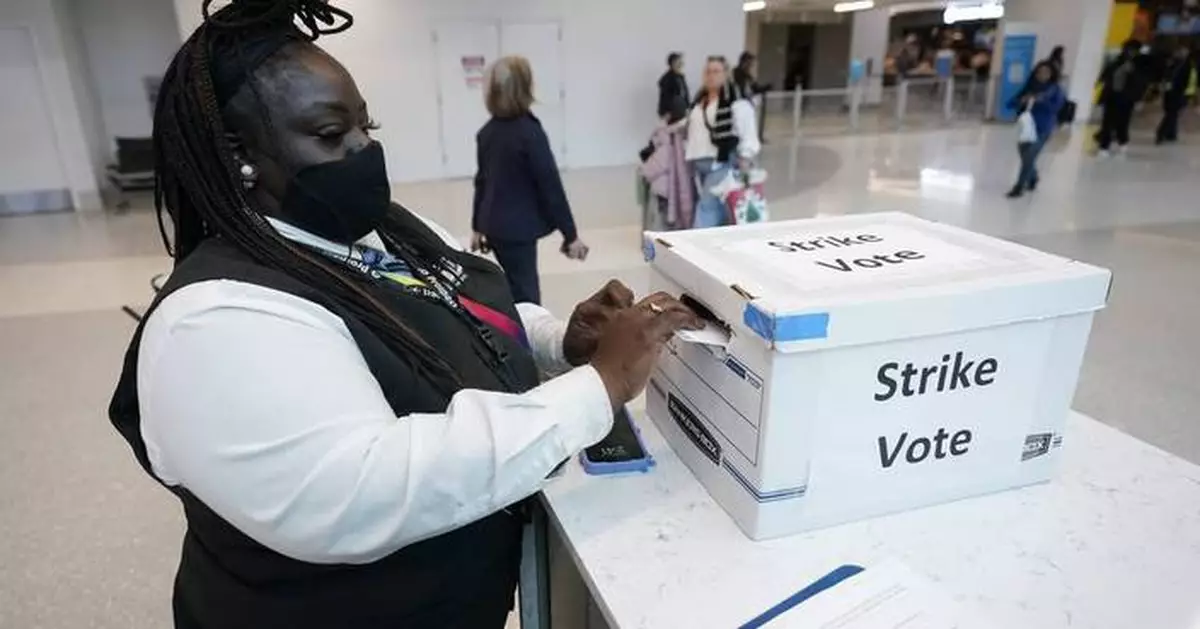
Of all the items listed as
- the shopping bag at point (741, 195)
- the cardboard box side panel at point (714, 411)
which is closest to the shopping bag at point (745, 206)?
the shopping bag at point (741, 195)

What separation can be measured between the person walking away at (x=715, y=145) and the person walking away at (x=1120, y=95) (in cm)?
706

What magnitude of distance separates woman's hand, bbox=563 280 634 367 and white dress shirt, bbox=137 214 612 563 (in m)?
0.37

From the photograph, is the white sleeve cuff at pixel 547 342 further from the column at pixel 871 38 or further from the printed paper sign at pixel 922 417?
the column at pixel 871 38

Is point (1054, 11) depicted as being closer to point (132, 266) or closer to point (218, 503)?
point (132, 266)

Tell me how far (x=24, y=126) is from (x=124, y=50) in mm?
1543

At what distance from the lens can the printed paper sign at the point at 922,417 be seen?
855 mm

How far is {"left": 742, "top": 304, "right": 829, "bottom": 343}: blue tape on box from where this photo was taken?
77 centimetres

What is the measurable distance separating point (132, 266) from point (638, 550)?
5.37m

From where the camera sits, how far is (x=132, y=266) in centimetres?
510

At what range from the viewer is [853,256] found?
1.00 m

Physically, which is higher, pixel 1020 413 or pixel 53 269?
pixel 1020 413

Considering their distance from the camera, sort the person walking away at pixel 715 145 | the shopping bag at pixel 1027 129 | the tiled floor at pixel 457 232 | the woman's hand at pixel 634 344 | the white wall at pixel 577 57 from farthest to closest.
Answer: the white wall at pixel 577 57, the shopping bag at pixel 1027 129, the person walking away at pixel 715 145, the tiled floor at pixel 457 232, the woman's hand at pixel 634 344

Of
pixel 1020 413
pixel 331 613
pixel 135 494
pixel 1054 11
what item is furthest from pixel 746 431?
pixel 1054 11

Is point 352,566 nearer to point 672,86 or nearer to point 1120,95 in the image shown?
point 672,86
